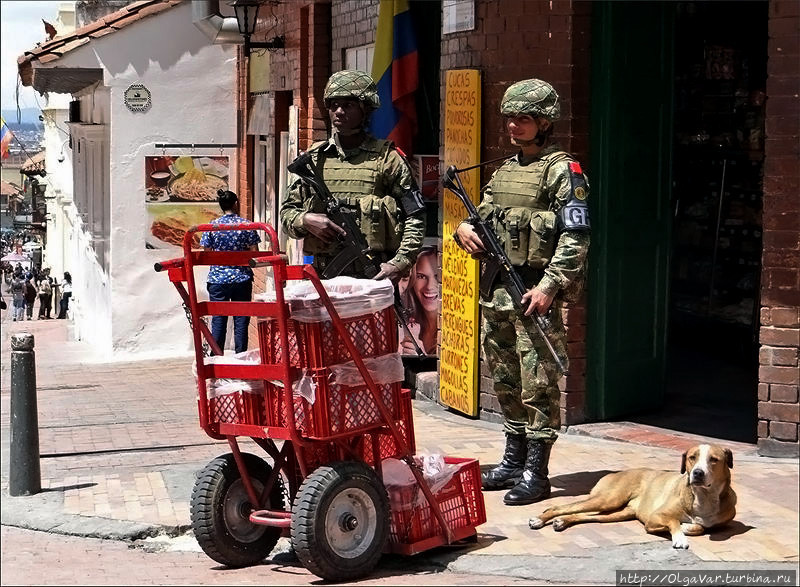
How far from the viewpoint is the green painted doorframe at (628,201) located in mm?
8555

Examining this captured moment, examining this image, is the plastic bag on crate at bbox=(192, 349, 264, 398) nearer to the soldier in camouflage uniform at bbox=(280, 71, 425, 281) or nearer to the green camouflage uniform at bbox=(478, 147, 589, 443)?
the soldier in camouflage uniform at bbox=(280, 71, 425, 281)

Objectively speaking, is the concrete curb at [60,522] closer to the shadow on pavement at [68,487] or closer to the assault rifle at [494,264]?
the shadow on pavement at [68,487]

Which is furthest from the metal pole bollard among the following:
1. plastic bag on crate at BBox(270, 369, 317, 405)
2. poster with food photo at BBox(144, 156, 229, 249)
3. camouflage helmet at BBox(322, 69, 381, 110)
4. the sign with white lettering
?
the sign with white lettering

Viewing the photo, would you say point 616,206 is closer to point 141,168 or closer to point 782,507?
point 782,507

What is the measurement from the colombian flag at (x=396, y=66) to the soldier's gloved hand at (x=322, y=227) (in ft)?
12.2

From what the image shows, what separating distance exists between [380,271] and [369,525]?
162 centimetres

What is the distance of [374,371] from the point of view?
573 centimetres

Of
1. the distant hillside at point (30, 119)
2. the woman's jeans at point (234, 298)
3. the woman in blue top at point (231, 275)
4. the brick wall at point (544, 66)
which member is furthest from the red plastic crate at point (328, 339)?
the distant hillside at point (30, 119)

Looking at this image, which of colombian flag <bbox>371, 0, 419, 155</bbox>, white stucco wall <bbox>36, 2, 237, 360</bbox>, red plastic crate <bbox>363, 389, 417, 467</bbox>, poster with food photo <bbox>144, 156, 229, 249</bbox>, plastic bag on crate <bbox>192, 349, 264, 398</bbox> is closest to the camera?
plastic bag on crate <bbox>192, 349, 264, 398</bbox>

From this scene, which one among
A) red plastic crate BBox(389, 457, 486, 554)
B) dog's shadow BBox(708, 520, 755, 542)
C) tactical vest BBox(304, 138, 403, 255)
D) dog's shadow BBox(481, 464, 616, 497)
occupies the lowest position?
dog's shadow BBox(481, 464, 616, 497)

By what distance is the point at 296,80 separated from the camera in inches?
515

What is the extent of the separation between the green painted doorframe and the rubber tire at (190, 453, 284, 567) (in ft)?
10.5

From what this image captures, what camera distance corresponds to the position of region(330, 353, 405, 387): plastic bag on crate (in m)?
5.58

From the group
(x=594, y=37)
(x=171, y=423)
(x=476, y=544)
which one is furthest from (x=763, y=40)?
(x=476, y=544)
